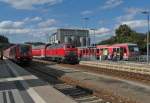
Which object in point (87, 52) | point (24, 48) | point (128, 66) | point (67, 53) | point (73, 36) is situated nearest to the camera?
point (128, 66)

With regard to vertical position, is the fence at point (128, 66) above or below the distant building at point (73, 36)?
below

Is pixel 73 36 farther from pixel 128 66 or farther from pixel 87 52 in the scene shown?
pixel 128 66

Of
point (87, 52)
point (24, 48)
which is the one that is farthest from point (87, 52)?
point (24, 48)

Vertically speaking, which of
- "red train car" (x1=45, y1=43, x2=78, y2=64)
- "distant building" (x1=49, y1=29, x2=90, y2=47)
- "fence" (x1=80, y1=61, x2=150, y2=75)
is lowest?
"fence" (x1=80, y1=61, x2=150, y2=75)

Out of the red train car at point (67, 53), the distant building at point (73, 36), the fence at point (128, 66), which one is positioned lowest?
the fence at point (128, 66)

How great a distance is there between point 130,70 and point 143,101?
2308 centimetres

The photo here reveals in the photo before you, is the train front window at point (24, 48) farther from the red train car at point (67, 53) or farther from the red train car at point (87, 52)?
the red train car at point (87, 52)

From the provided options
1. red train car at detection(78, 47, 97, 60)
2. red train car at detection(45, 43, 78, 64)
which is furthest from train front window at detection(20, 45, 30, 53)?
red train car at detection(78, 47, 97, 60)

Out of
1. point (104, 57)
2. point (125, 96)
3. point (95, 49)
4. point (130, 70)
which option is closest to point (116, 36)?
point (95, 49)

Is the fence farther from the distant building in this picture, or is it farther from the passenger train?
the distant building

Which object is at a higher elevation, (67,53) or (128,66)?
(67,53)

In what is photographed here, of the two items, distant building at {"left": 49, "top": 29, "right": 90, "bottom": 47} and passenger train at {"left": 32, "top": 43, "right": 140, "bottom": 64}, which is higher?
distant building at {"left": 49, "top": 29, "right": 90, "bottom": 47}

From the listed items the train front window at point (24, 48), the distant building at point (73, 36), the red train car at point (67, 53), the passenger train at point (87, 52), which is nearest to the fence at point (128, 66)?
the red train car at point (67, 53)

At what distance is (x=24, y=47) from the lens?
54.8 metres
